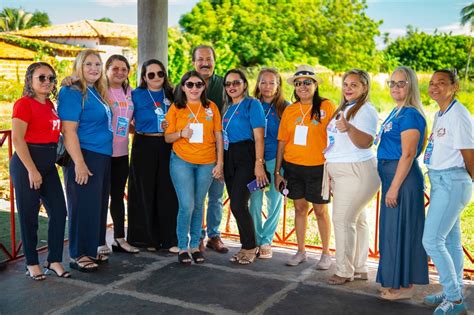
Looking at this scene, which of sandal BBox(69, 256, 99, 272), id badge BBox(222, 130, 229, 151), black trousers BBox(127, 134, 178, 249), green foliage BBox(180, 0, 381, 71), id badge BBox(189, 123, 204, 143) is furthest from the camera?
green foliage BBox(180, 0, 381, 71)

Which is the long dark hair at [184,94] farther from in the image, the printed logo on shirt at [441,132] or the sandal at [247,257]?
the printed logo on shirt at [441,132]

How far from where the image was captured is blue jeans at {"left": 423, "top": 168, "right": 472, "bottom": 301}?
137 inches

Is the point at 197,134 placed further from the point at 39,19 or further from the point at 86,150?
the point at 39,19

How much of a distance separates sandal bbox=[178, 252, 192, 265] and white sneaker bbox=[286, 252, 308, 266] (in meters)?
0.86

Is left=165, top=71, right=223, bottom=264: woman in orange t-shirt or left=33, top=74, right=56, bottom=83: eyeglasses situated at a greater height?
left=33, top=74, right=56, bottom=83: eyeglasses

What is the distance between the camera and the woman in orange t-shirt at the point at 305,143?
4320 millimetres

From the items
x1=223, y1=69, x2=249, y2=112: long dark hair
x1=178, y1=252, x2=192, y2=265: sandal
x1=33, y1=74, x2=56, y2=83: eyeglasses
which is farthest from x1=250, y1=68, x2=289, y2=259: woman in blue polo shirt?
x1=33, y1=74, x2=56, y2=83: eyeglasses

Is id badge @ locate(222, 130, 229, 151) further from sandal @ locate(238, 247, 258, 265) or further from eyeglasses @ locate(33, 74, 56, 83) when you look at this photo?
eyeglasses @ locate(33, 74, 56, 83)

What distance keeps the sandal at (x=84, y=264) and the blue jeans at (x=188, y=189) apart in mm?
748

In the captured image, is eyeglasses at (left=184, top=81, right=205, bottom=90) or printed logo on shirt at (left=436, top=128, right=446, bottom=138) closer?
printed logo on shirt at (left=436, top=128, right=446, bottom=138)

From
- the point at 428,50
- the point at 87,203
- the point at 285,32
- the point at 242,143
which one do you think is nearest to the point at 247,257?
the point at 242,143

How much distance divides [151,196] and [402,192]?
2.28 m

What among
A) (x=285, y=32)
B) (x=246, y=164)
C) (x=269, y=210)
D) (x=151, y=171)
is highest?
(x=285, y=32)

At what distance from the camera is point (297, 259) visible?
4.78 metres
